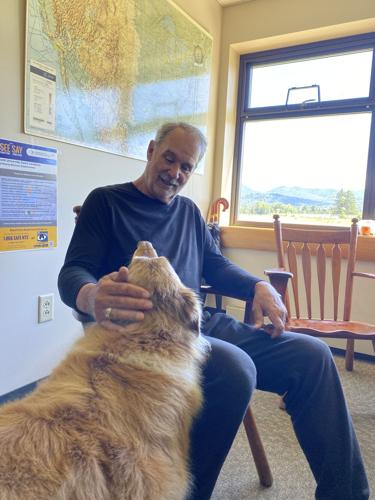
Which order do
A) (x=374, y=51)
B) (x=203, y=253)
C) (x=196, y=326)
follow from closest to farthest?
(x=196, y=326)
(x=203, y=253)
(x=374, y=51)

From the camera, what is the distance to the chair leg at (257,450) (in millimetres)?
1205

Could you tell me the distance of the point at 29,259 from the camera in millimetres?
1650

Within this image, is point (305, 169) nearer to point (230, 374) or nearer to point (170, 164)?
point (170, 164)

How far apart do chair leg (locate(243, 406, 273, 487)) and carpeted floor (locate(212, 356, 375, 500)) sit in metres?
0.03

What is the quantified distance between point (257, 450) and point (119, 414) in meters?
0.79

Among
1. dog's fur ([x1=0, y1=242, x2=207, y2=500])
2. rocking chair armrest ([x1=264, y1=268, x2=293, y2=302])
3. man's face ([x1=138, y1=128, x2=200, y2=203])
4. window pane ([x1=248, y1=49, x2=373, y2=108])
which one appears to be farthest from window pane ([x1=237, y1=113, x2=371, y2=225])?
dog's fur ([x1=0, y1=242, x2=207, y2=500])

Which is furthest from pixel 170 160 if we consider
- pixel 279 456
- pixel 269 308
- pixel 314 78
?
pixel 314 78

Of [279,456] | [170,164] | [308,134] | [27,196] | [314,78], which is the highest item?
[314,78]

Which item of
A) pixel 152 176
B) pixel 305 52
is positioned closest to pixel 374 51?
pixel 305 52

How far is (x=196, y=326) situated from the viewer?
81 cm

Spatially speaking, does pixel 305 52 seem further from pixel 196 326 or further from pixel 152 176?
pixel 196 326

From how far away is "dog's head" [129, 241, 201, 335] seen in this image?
0.79 m

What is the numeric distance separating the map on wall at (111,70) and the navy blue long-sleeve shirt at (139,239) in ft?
2.32

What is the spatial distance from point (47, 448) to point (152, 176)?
37.3 inches
